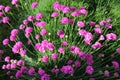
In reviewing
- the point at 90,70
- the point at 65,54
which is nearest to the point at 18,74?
the point at 65,54

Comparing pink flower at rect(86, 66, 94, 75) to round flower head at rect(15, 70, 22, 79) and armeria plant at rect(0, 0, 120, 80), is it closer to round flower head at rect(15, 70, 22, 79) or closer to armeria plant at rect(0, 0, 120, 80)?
armeria plant at rect(0, 0, 120, 80)

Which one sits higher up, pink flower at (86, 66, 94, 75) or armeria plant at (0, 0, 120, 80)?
armeria plant at (0, 0, 120, 80)

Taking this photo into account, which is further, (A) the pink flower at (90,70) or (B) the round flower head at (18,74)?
(B) the round flower head at (18,74)

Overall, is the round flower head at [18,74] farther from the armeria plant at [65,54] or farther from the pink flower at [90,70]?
the pink flower at [90,70]

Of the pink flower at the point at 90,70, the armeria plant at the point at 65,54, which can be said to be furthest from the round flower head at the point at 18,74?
Result: the pink flower at the point at 90,70

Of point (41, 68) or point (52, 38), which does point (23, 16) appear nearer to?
point (52, 38)

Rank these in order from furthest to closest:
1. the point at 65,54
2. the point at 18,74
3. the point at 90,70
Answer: the point at 65,54 → the point at 18,74 → the point at 90,70

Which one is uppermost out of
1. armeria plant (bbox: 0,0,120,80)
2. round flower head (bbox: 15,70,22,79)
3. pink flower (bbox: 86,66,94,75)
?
armeria plant (bbox: 0,0,120,80)

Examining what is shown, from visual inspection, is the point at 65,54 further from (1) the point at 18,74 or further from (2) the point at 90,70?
(1) the point at 18,74

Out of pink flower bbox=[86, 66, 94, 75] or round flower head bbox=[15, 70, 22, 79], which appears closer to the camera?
Answer: pink flower bbox=[86, 66, 94, 75]

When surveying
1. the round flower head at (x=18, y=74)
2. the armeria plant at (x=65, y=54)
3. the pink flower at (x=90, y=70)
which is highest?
the armeria plant at (x=65, y=54)

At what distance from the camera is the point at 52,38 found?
12.1ft

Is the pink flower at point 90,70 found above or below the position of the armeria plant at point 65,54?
below

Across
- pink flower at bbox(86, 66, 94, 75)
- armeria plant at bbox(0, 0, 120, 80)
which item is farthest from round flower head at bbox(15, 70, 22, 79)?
pink flower at bbox(86, 66, 94, 75)
